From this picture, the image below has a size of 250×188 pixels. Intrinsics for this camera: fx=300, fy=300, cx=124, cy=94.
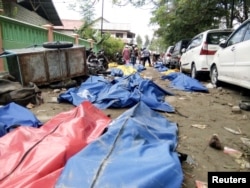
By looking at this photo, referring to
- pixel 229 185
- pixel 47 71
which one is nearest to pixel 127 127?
pixel 229 185

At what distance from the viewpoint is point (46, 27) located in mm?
10023

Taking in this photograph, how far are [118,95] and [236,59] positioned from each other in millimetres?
2578

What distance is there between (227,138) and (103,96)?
260cm

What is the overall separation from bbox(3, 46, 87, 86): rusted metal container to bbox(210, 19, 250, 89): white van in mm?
Answer: 3746

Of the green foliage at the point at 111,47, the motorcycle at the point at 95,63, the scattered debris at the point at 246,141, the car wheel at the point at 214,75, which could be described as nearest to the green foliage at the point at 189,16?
the green foliage at the point at 111,47

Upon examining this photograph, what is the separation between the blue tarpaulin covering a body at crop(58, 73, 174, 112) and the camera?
5.26 meters

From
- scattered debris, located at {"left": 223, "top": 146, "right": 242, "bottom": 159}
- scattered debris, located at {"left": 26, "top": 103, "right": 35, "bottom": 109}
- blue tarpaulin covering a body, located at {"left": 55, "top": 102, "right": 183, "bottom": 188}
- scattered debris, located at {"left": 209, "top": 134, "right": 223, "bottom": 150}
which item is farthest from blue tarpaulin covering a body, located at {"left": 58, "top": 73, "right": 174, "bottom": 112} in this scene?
blue tarpaulin covering a body, located at {"left": 55, "top": 102, "right": 183, "bottom": 188}

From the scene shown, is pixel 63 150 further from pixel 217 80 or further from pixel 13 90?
pixel 217 80

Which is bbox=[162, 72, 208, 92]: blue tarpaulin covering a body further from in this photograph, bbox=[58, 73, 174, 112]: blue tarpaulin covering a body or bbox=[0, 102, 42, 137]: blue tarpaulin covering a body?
bbox=[0, 102, 42, 137]: blue tarpaulin covering a body

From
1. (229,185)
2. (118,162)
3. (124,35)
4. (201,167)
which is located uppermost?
(118,162)

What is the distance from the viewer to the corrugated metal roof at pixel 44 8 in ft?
47.4

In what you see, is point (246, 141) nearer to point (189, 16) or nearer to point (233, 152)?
point (233, 152)

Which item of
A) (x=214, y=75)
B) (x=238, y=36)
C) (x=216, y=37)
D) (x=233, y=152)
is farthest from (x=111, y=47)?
(x=233, y=152)

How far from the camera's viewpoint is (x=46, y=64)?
7180 millimetres
